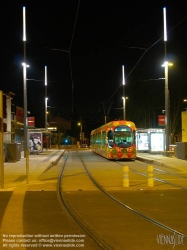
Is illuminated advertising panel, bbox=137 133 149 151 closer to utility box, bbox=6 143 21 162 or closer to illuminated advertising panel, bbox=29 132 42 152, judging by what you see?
illuminated advertising panel, bbox=29 132 42 152

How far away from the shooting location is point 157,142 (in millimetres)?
41812

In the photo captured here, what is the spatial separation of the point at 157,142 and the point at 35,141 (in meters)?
12.8

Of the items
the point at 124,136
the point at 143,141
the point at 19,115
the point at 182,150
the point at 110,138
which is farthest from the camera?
the point at 19,115

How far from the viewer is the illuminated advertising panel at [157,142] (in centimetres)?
4122

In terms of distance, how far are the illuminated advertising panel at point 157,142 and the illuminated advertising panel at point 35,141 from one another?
11.7m

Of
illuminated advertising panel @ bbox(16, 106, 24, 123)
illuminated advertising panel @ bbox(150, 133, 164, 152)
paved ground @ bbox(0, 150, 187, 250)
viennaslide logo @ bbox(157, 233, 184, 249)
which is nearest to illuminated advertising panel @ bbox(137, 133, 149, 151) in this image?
illuminated advertising panel @ bbox(150, 133, 164, 152)

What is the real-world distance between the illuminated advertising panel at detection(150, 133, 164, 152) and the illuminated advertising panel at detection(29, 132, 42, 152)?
1168cm

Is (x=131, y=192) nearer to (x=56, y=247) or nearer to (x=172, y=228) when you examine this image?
(x=172, y=228)

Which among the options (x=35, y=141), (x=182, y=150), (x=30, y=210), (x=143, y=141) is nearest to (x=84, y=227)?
(x=30, y=210)

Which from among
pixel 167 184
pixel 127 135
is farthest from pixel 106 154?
pixel 167 184

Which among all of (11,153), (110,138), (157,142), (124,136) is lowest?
(11,153)

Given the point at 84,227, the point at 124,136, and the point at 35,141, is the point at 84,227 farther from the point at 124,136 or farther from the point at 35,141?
the point at 35,141

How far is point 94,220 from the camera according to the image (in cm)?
1005

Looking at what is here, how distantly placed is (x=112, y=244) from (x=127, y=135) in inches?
1068
